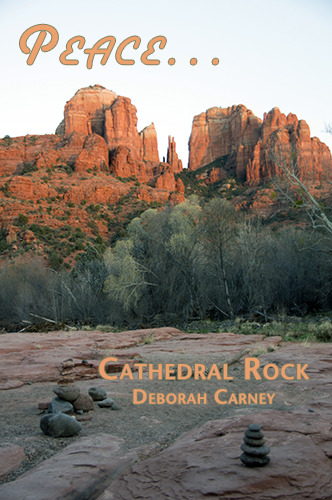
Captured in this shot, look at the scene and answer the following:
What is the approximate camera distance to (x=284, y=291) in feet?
71.5

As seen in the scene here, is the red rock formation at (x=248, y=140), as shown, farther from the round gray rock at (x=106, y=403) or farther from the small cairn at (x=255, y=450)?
the small cairn at (x=255, y=450)

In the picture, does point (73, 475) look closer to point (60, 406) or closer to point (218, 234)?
point (60, 406)

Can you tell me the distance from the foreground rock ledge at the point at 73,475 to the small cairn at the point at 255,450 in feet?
3.38

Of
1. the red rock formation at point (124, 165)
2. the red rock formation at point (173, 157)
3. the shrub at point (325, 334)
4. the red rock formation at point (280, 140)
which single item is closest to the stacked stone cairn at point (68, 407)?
the shrub at point (325, 334)

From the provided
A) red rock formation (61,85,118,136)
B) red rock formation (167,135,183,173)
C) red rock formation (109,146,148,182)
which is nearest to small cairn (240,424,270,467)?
red rock formation (109,146,148,182)

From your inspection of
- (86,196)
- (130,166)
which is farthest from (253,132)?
(86,196)

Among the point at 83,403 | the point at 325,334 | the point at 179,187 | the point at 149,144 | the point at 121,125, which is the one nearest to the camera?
the point at 83,403

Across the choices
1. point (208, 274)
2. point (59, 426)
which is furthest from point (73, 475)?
point (208, 274)

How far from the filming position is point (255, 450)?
210 centimetres

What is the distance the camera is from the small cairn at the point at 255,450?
6.92ft

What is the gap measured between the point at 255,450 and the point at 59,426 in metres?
2.28

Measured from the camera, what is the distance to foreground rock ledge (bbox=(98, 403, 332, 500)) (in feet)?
6.45

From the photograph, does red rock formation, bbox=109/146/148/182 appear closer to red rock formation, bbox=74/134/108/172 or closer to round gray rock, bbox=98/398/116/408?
red rock formation, bbox=74/134/108/172

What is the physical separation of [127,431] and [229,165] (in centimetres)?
9312
